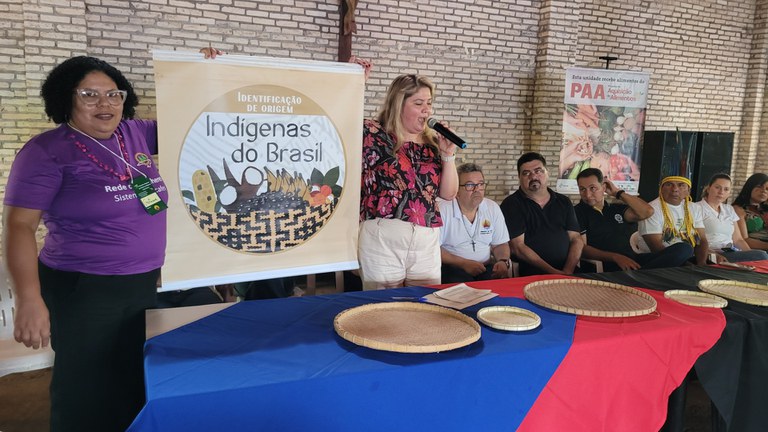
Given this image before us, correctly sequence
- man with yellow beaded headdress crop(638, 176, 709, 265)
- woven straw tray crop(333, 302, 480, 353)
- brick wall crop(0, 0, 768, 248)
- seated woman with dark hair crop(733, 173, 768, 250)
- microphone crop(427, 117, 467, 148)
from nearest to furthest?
woven straw tray crop(333, 302, 480, 353), microphone crop(427, 117, 467, 148), man with yellow beaded headdress crop(638, 176, 709, 265), brick wall crop(0, 0, 768, 248), seated woman with dark hair crop(733, 173, 768, 250)

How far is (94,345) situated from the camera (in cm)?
195

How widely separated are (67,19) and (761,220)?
7.15m

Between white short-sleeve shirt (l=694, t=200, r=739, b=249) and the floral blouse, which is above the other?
the floral blouse

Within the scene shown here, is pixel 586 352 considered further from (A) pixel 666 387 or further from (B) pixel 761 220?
(B) pixel 761 220

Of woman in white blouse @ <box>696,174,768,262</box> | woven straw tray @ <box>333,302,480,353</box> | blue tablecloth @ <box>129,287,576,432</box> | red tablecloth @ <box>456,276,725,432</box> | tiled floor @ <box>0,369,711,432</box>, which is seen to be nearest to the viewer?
blue tablecloth @ <box>129,287,576,432</box>

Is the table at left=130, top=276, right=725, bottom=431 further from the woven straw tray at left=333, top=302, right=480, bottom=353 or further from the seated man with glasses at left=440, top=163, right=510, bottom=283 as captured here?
the seated man with glasses at left=440, top=163, right=510, bottom=283

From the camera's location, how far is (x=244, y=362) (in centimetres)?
154

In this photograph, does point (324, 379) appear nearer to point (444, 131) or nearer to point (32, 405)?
point (444, 131)

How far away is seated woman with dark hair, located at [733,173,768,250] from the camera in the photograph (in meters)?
5.27

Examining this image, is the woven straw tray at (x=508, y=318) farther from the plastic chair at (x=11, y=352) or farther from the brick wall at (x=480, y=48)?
the brick wall at (x=480, y=48)

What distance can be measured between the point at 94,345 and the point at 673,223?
432 centimetres

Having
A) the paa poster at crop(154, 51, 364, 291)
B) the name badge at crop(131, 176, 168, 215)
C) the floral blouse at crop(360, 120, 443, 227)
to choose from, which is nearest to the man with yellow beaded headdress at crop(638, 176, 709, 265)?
the floral blouse at crop(360, 120, 443, 227)

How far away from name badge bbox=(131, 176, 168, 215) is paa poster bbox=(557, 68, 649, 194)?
608 centimetres

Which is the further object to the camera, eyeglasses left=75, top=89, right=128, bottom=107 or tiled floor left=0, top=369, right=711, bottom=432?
tiled floor left=0, top=369, right=711, bottom=432
